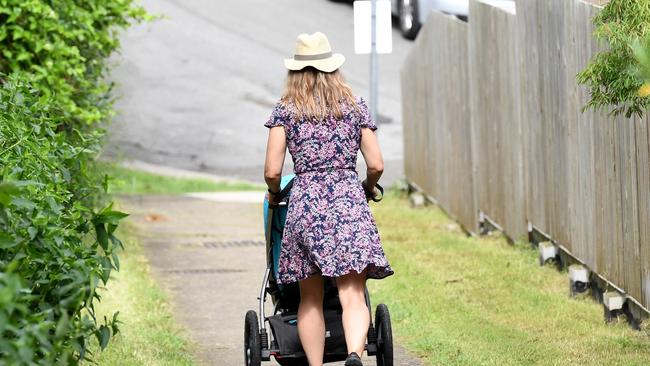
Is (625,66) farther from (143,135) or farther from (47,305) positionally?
(143,135)

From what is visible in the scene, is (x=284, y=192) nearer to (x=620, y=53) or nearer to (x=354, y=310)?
(x=354, y=310)

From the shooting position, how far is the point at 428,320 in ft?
26.7

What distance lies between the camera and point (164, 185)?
1600cm

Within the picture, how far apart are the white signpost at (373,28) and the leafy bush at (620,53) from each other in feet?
28.1

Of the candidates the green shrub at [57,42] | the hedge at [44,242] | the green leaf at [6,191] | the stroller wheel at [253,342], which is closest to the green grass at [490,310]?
the stroller wheel at [253,342]

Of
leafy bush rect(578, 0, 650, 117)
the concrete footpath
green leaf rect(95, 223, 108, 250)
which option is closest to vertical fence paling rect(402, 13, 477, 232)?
the concrete footpath

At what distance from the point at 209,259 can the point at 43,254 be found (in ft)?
20.3

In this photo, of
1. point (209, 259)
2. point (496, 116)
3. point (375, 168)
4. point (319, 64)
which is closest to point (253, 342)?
point (375, 168)

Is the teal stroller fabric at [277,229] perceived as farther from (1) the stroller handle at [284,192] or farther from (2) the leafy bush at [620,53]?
(2) the leafy bush at [620,53]

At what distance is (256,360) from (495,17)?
5371 mm

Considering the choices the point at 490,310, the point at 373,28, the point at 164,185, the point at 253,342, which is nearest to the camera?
the point at 253,342

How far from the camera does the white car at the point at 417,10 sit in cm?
2078

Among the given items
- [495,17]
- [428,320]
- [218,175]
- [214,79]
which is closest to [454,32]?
[495,17]

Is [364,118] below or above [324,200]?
above
